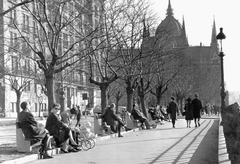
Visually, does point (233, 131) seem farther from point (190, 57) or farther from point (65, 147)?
point (190, 57)

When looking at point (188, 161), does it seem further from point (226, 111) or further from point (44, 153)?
point (44, 153)

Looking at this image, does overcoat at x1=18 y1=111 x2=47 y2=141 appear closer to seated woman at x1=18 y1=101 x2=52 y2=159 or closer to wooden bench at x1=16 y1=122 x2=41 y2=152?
seated woman at x1=18 y1=101 x2=52 y2=159

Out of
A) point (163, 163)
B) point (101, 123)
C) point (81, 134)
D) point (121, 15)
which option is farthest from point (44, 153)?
point (121, 15)

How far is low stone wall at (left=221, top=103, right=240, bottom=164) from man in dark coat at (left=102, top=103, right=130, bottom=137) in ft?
31.2

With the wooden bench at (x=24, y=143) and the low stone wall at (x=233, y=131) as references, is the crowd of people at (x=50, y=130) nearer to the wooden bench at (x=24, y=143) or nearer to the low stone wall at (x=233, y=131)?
the wooden bench at (x=24, y=143)

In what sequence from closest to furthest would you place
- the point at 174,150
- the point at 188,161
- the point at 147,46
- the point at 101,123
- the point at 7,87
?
the point at 188,161
the point at 174,150
the point at 101,123
the point at 147,46
the point at 7,87

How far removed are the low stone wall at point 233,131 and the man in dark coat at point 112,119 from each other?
9517mm

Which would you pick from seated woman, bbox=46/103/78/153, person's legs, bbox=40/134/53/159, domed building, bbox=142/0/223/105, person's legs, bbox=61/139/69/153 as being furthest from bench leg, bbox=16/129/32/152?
domed building, bbox=142/0/223/105

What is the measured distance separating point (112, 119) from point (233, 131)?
10.3 metres

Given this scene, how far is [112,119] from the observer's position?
18.0 m

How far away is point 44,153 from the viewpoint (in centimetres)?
1091

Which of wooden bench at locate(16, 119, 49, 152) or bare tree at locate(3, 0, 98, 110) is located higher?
bare tree at locate(3, 0, 98, 110)

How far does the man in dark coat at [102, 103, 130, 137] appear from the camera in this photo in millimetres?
17739

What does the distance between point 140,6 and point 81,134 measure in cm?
1335
